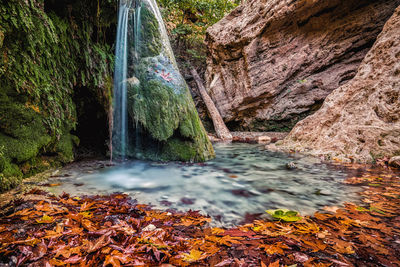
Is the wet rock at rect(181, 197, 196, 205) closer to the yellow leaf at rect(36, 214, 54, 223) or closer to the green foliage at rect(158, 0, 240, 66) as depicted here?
the yellow leaf at rect(36, 214, 54, 223)

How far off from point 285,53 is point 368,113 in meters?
6.46

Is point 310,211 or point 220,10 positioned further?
point 220,10

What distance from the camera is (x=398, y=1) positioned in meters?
7.23

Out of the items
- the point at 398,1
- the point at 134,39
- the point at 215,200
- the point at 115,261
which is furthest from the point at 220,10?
the point at 115,261

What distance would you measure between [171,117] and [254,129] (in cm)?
780

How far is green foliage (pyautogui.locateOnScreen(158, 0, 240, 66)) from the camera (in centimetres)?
1206

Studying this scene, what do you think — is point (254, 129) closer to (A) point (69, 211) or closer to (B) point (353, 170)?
(B) point (353, 170)

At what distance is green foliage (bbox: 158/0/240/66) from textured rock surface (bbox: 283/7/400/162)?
9805 mm

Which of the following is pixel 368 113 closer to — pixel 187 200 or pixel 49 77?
pixel 187 200

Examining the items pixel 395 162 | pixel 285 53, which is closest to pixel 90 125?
pixel 395 162

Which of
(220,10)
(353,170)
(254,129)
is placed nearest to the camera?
(353,170)

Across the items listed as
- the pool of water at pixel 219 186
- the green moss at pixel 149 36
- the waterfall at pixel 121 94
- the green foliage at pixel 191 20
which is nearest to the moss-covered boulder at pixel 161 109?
the green moss at pixel 149 36

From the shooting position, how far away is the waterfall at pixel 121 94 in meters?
4.79

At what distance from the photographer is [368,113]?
4566 millimetres
